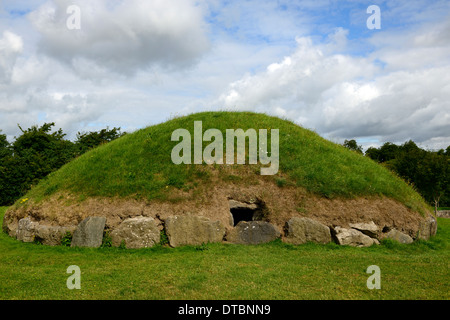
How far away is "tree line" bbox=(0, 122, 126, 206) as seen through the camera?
3362cm

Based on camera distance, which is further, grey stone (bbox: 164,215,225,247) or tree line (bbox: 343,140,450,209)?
tree line (bbox: 343,140,450,209)

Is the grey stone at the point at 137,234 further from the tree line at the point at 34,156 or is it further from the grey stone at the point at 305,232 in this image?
the tree line at the point at 34,156

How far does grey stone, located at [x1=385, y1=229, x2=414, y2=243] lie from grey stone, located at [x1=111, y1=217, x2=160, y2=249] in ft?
31.7

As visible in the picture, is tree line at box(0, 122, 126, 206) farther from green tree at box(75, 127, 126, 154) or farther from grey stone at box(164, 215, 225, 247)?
grey stone at box(164, 215, 225, 247)

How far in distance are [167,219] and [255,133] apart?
22.4ft

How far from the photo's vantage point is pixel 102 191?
14.7 metres

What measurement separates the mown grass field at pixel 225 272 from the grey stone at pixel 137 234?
41cm

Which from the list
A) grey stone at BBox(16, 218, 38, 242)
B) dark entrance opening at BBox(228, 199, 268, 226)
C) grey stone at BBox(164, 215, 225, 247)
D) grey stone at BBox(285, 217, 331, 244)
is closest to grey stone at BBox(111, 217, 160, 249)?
grey stone at BBox(164, 215, 225, 247)

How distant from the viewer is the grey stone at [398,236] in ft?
46.6

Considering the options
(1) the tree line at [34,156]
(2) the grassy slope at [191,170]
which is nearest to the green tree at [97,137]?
(1) the tree line at [34,156]
